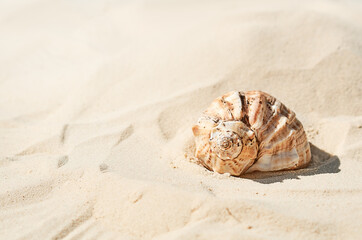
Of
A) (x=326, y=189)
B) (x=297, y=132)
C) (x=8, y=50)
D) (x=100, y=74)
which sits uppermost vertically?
(x=8, y=50)

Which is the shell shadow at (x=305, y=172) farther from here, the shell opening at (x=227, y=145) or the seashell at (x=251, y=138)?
the shell opening at (x=227, y=145)

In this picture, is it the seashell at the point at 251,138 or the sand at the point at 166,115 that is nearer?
the sand at the point at 166,115

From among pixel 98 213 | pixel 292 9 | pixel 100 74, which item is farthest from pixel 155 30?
pixel 98 213

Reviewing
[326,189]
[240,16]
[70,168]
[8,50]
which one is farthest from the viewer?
[8,50]

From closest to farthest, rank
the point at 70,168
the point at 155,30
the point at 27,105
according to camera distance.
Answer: the point at 70,168 → the point at 27,105 → the point at 155,30

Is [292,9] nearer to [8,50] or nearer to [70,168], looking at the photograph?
[70,168]

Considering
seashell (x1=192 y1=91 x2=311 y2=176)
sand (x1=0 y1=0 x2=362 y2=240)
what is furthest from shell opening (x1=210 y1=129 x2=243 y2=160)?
sand (x1=0 y1=0 x2=362 y2=240)

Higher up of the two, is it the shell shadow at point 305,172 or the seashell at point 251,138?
the seashell at point 251,138

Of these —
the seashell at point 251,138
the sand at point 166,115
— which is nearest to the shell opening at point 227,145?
the seashell at point 251,138
